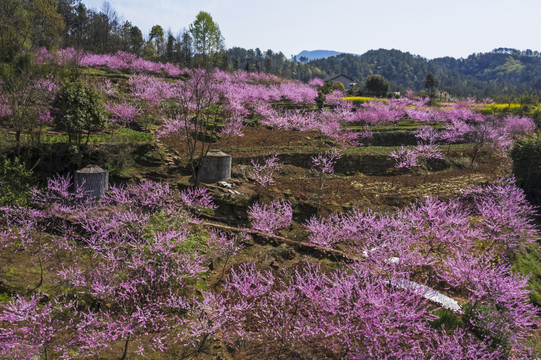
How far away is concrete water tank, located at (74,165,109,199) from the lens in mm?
10312

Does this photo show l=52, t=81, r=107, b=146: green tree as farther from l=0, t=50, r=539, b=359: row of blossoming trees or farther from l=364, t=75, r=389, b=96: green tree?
l=364, t=75, r=389, b=96: green tree

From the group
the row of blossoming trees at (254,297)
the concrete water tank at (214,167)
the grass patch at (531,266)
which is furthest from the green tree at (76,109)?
the grass patch at (531,266)

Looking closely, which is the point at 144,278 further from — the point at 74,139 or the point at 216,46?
the point at 216,46

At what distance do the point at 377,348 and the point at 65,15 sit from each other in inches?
2574

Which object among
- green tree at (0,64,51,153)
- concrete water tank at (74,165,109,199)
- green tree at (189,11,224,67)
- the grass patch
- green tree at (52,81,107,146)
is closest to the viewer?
the grass patch

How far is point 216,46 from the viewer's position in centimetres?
5550

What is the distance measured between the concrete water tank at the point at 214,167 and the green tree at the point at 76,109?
178 inches

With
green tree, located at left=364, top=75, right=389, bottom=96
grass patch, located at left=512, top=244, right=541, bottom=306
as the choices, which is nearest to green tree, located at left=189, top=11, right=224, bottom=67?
green tree, located at left=364, top=75, right=389, bottom=96

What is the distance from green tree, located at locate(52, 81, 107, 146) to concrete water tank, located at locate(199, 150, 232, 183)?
452 cm

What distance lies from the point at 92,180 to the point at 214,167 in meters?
4.26

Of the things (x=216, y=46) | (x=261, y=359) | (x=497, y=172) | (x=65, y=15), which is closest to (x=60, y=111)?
(x=261, y=359)

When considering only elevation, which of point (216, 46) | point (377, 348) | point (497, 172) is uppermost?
point (216, 46)

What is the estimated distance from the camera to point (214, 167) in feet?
40.7

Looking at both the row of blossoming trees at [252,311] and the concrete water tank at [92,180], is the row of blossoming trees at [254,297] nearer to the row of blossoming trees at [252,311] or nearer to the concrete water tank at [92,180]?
the row of blossoming trees at [252,311]
